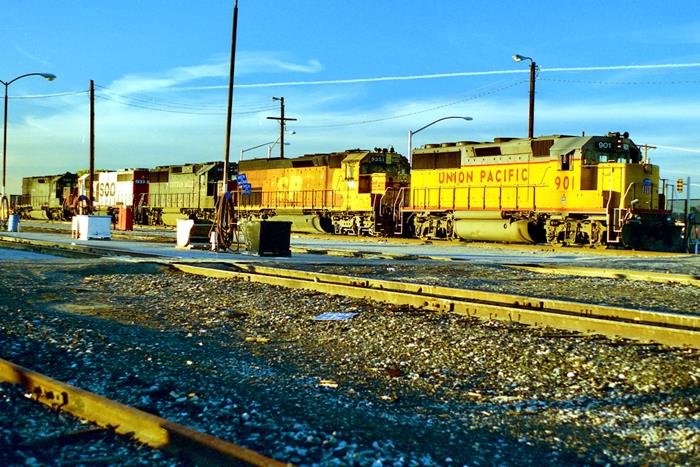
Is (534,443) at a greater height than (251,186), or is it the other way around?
(251,186)

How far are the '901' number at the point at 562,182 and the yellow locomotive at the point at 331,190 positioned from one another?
8.67m

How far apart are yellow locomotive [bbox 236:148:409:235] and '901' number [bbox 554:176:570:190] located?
8669 millimetres

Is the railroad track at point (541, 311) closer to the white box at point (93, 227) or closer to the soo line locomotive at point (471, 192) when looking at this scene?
the soo line locomotive at point (471, 192)

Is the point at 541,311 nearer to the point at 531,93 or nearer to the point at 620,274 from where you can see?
the point at 620,274

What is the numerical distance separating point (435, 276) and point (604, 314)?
19.1 ft

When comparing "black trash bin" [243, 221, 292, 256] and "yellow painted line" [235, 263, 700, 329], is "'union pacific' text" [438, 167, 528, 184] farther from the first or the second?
"yellow painted line" [235, 263, 700, 329]

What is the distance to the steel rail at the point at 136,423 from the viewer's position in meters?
3.25

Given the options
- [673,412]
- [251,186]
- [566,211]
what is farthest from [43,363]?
[251,186]

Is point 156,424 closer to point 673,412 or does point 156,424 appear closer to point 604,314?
point 673,412

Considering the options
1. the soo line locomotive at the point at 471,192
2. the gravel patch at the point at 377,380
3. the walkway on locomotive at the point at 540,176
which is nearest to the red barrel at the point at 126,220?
the soo line locomotive at the point at 471,192

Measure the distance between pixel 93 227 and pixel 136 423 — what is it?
24.2m

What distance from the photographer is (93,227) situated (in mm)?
26422

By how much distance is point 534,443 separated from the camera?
396cm

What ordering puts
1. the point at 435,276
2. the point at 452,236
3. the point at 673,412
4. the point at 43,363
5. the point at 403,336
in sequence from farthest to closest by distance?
the point at 452,236, the point at 435,276, the point at 403,336, the point at 43,363, the point at 673,412
